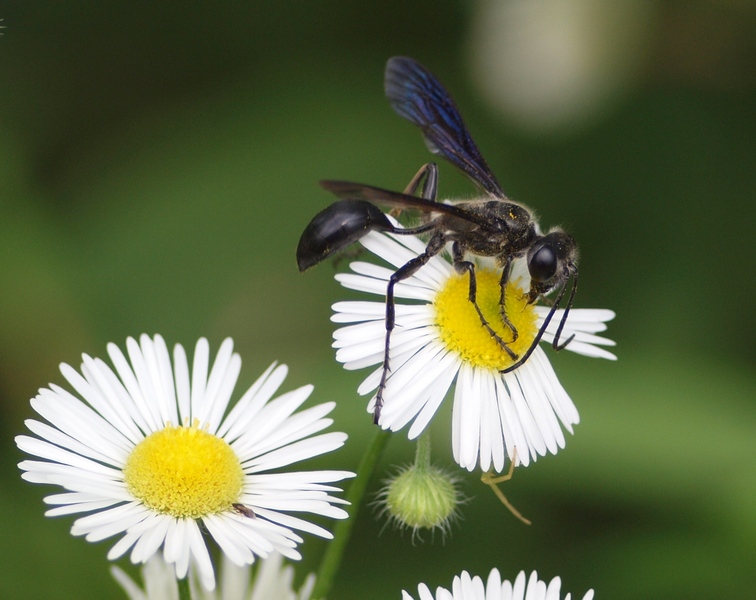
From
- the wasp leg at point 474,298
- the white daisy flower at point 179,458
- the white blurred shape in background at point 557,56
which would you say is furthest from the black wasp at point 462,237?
the white blurred shape in background at point 557,56

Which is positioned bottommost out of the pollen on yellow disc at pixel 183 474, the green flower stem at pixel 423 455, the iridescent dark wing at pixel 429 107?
the pollen on yellow disc at pixel 183 474

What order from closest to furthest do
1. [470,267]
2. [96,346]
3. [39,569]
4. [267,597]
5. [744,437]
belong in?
[267,597] → [470,267] → [39,569] → [744,437] → [96,346]

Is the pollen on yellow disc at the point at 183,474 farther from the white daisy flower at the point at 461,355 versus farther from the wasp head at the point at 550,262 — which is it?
the wasp head at the point at 550,262

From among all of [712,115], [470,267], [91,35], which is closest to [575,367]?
[712,115]

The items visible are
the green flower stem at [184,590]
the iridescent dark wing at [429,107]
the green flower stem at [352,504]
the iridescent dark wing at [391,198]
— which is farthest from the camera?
the iridescent dark wing at [429,107]

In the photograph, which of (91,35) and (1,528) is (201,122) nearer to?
(91,35)

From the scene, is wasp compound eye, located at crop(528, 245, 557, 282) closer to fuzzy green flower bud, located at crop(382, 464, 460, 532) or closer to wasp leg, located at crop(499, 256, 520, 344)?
wasp leg, located at crop(499, 256, 520, 344)

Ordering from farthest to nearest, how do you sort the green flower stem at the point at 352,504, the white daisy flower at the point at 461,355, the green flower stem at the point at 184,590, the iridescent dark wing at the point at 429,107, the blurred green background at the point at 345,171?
the blurred green background at the point at 345,171 < the iridescent dark wing at the point at 429,107 < the white daisy flower at the point at 461,355 < the green flower stem at the point at 352,504 < the green flower stem at the point at 184,590
